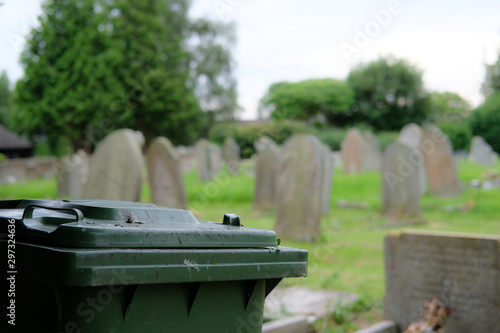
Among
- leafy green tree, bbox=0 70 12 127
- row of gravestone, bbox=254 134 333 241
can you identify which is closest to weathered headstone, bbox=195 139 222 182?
row of gravestone, bbox=254 134 333 241

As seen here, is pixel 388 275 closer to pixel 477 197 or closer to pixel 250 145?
pixel 477 197

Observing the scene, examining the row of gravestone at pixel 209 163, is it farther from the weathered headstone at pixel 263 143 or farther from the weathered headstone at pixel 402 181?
the weathered headstone at pixel 402 181

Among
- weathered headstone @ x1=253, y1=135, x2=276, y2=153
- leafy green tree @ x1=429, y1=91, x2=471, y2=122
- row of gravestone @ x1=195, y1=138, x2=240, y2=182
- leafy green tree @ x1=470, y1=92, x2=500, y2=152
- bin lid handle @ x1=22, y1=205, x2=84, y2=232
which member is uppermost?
leafy green tree @ x1=429, y1=91, x2=471, y2=122

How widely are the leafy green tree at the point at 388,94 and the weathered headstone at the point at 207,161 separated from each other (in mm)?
20219

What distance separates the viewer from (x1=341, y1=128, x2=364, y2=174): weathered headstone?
76.2 ft

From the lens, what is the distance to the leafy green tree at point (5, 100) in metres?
43.7

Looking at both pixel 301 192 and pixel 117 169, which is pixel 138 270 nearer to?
pixel 117 169

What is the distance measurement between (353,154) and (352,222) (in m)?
10.6

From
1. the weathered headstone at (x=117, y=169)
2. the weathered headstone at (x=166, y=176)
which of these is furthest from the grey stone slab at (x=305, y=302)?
the weathered headstone at (x=166, y=176)

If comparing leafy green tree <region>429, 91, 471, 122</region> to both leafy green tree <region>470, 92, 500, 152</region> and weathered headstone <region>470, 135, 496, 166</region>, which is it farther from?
weathered headstone <region>470, 135, 496, 166</region>

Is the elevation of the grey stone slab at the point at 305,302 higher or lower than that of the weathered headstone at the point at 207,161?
lower

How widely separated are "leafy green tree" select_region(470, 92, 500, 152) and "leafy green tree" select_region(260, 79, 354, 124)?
9384mm

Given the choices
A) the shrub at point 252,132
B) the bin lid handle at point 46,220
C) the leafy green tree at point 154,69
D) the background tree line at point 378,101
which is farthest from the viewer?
the background tree line at point 378,101

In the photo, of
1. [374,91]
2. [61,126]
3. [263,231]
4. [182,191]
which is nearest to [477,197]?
[182,191]
